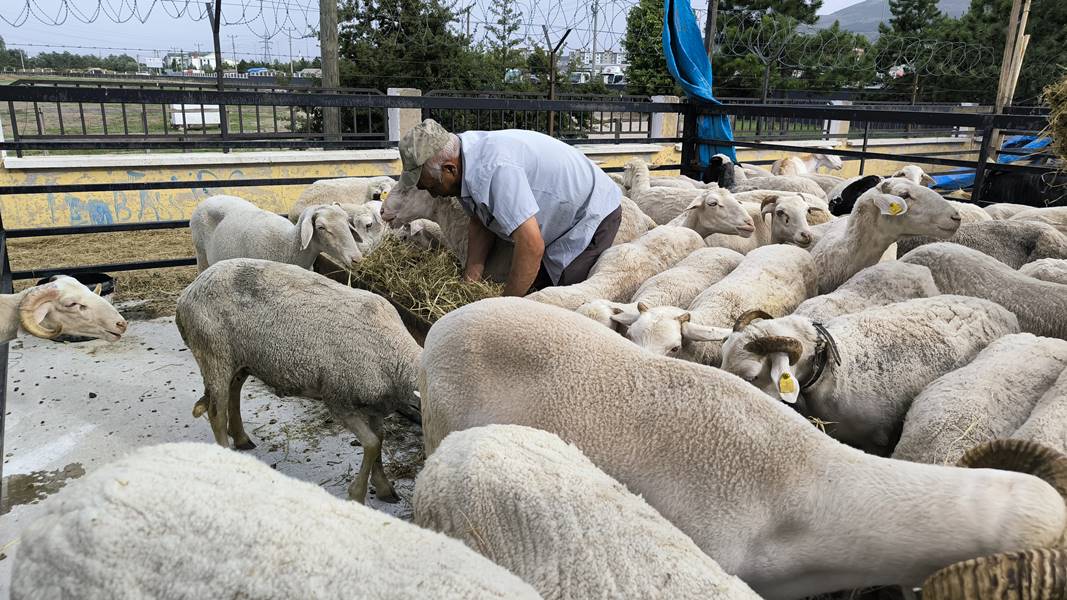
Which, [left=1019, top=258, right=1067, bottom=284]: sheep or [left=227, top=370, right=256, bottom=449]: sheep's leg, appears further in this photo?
[left=227, top=370, right=256, bottom=449]: sheep's leg

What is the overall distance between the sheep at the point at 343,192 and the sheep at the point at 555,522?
16.3 feet

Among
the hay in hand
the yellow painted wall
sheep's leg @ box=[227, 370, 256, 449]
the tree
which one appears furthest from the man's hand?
the tree

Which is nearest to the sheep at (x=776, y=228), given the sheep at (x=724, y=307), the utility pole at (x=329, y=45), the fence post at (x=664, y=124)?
the sheep at (x=724, y=307)

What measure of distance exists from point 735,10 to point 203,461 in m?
33.0

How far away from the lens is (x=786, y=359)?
242 centimetres

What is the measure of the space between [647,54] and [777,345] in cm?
2274

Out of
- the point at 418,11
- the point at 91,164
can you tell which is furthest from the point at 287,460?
the point at 418,11

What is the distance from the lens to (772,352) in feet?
8.07

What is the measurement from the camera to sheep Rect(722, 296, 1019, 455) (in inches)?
99.2

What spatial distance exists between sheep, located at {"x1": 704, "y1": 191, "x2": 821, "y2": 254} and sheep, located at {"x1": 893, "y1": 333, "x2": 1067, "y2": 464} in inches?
79.9

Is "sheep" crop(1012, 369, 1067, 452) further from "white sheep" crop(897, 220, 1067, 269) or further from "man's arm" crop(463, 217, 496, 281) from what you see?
"man's arm" crop(463, 217, 496, 281)

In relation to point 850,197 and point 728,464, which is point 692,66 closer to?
point 850,197

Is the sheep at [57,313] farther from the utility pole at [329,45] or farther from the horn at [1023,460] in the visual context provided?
the utility pole at [329,45]

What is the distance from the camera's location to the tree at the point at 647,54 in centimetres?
2273
